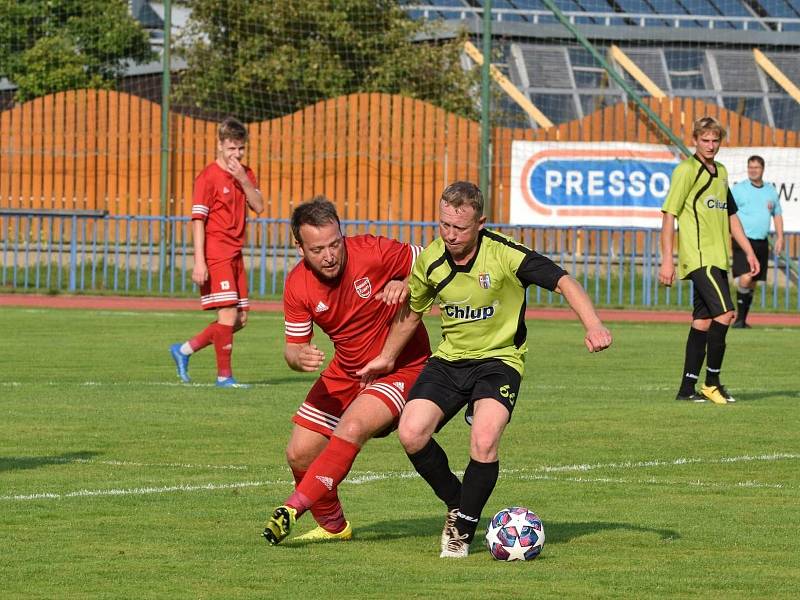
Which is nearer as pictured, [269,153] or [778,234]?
[778,234]

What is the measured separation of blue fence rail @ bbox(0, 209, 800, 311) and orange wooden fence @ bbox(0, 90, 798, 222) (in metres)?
1.64

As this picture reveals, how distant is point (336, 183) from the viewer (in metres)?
29.7

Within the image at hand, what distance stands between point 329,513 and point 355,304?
974 millimetres

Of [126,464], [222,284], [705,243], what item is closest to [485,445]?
[126,464]

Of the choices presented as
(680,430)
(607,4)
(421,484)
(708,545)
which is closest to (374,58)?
(607,4)

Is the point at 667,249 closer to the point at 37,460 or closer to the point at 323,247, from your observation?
the point at 37,460

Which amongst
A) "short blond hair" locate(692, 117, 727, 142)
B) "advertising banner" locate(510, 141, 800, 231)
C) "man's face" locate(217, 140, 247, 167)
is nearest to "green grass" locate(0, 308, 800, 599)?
"man's face" locate(217, 140, 247, 167)

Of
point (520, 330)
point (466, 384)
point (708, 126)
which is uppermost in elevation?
point (708, 126)

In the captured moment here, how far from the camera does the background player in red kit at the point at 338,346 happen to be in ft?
25.0

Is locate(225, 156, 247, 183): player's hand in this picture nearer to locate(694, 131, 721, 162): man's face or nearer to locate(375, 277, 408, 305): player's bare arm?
locate(694, 131, 721, 162): man's face

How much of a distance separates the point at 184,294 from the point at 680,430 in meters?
16.1

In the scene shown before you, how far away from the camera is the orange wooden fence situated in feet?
95.4

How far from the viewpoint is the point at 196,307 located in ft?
84.0

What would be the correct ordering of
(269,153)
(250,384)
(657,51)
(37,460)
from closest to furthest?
(37,460) → (250,384) → (269,153) → (657,51)
